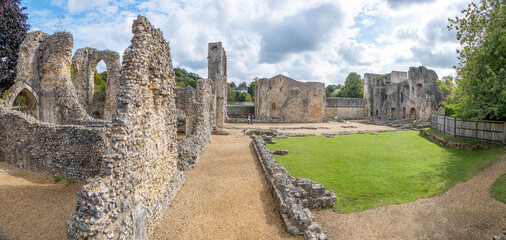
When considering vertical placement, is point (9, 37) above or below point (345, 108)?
above

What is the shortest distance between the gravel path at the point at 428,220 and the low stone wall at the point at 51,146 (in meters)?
7.72

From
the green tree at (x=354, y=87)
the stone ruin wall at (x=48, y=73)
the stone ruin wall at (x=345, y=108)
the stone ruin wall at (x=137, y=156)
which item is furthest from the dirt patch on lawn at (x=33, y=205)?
the green tree at (x=354, y=87)

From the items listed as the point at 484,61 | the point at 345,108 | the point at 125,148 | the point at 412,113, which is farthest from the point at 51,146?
the point at 345,108

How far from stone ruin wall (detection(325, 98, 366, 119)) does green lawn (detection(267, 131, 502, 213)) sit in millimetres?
30921

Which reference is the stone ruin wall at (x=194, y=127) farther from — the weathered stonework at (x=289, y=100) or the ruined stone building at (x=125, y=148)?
the weathered stonework at (x=289, y=100)

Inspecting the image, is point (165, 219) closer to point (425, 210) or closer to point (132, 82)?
point (132, 82)

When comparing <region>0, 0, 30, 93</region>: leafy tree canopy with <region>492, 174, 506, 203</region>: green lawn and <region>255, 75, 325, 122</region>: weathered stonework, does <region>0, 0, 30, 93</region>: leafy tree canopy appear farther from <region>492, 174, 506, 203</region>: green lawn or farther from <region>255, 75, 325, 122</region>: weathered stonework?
<region>492, 174, 506, 203</region>: green lawn

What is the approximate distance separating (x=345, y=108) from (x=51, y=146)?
44676 mm

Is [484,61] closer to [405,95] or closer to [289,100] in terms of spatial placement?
[289,100]

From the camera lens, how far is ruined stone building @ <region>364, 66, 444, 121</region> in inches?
1217

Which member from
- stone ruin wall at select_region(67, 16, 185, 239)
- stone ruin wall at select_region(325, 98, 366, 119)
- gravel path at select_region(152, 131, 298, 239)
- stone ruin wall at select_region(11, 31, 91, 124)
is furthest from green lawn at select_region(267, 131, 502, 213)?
stone ruin wall at select_region(325, 98, 366, 119)

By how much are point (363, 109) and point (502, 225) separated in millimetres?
44827

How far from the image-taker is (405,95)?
1433 inches

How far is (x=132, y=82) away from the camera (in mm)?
5273
